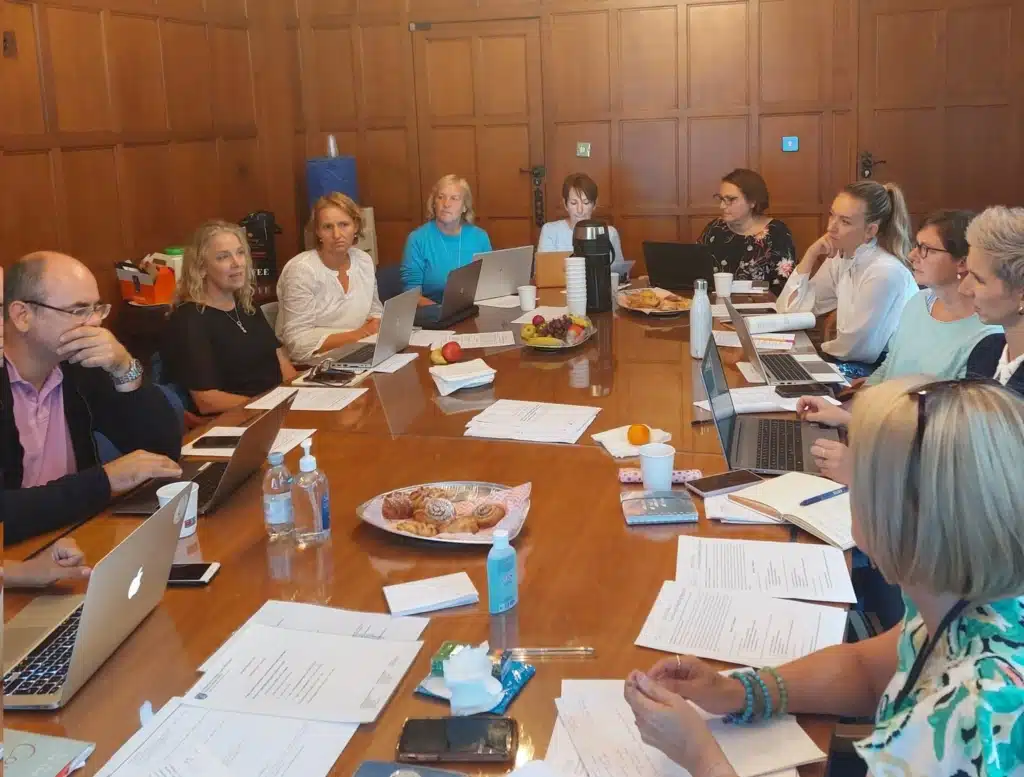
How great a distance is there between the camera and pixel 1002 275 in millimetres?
2373

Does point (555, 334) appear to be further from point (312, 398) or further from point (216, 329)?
point (216, 329)

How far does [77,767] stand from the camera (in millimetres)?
1172

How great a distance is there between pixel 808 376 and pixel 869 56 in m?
3.85

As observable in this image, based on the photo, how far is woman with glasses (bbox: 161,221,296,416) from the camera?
10.3ft

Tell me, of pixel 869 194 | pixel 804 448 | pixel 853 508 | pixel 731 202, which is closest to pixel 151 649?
pixel 853 508

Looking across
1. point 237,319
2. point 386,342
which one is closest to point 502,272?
point 386,342

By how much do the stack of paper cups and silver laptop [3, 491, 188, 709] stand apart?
2.35 m

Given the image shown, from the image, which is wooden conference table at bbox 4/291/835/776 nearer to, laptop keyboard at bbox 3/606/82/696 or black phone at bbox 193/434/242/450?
laptop keyboard at bbox 3/606/82/696

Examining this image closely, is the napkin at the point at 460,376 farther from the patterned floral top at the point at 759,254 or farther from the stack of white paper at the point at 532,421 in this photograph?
the patterned floral top at the point at 759,254

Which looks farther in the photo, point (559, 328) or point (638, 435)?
point (559, 328)

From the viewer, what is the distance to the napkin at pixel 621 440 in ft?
7.17

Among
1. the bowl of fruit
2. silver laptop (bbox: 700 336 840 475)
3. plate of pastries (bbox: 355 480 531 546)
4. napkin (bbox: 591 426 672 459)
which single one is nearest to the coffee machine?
the bowl of fruit

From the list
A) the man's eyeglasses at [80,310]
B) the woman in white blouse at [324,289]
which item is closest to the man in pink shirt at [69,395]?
the man's eyeglasses at [80,310]

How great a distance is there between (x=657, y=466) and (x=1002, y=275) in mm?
1084
